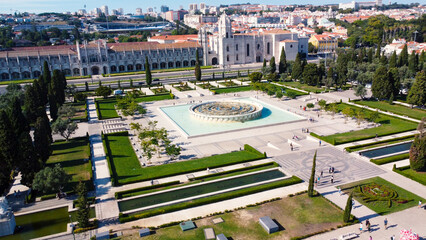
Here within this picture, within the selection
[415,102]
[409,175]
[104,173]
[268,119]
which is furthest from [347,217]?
[415,102]

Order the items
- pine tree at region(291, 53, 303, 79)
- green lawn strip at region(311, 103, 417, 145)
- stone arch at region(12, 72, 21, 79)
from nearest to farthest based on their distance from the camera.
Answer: green lawn strip at region(311, 103, 417, 145) → pine tree at region(291, 53, 303, 79) → stone arch at region(12, 72, 21, 79)

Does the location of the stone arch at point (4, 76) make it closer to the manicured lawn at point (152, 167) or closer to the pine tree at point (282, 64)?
the manicured lawn at point (152, 167)

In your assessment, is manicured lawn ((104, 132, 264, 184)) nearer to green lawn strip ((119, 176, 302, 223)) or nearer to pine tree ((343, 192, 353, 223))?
green lawn strip ((119, 176, 302, 223))

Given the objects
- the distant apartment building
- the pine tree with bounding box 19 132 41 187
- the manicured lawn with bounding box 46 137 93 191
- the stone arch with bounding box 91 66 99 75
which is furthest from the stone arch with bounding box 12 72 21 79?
the distant apartment building

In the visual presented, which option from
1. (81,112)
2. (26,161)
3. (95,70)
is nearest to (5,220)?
(26,161)

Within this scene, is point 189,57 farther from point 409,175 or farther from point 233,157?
point 409,175
